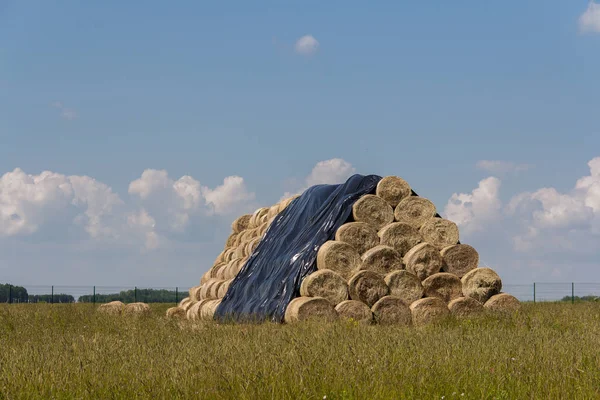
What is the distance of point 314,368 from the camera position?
636 cm

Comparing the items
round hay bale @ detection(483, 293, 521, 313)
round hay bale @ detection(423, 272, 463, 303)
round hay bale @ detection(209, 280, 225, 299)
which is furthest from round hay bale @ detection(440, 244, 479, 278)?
round hay bale @ detection(209, 280, 225, 299)

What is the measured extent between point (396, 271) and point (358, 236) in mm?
1045

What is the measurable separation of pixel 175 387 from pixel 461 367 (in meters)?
2.62

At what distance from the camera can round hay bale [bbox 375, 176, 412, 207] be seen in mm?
15047

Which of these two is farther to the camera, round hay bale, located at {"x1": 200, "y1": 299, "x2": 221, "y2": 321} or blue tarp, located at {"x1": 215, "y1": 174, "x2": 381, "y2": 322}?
round hay bale, located at {"x1": 200, "y1": 299, "x2": 221, "y2": 321}

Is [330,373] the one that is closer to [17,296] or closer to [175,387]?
[175,387]

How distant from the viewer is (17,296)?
4397cm

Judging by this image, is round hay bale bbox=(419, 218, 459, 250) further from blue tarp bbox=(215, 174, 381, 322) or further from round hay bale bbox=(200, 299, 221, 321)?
round hay bale bbox=(200, 299, 221, 321)

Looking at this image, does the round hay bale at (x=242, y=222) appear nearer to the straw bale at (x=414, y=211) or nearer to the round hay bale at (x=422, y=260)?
the straw bale at (x=414, y=211)

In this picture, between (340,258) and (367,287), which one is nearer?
(367,287)

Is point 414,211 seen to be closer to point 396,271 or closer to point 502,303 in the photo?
point 396,271

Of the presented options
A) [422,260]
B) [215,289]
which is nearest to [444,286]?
A: [422,260]

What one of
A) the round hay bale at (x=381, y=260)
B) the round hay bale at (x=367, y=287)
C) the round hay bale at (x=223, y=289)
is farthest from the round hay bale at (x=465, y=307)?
the round hay bale at (x=223, y=289)

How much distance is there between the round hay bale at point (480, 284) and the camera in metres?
14.1
